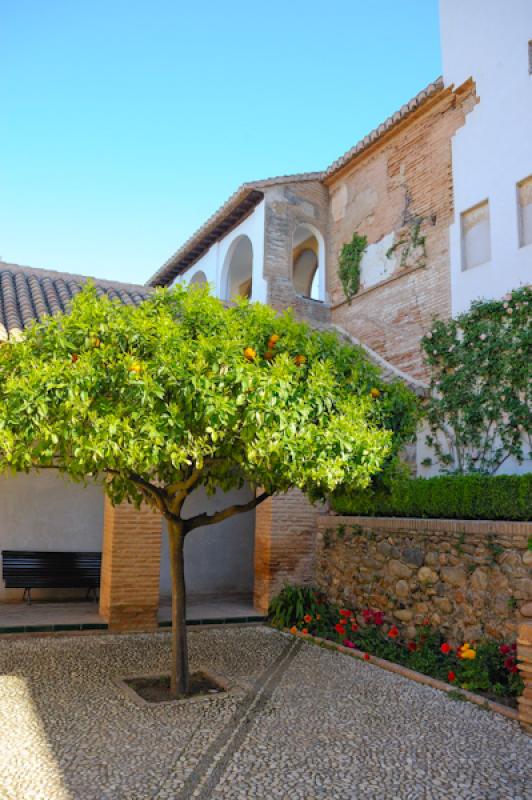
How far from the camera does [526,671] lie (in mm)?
4723

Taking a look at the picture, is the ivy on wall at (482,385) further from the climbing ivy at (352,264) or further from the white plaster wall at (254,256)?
the white plaster wall at (254,256)

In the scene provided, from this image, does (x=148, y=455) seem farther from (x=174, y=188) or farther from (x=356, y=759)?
(x=174, y=188)

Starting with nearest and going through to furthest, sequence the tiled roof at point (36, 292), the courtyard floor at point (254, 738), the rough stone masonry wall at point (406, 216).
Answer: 1. the courtyard floor at point (254, 738)
2. the tiled roof at point (36, 292)
3. the rough stone masonry wall at point (406, 216)

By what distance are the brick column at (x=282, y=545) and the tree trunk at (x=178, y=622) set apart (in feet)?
11.8

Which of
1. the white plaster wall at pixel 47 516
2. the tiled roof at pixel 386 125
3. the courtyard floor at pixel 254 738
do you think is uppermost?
the tiled roof at pixel 386 125

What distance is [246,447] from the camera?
441 cm

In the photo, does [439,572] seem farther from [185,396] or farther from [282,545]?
[185,396]

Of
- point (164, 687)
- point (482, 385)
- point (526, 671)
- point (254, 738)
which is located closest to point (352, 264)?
point (482, 385)

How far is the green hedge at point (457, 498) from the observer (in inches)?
232

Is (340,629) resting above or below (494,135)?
below

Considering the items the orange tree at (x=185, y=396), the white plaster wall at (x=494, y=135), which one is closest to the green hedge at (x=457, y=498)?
the orange tree at (x=185, y=396)

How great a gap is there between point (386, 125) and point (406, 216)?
1.88 metres

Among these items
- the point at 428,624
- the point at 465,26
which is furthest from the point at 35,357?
the point at 465,26

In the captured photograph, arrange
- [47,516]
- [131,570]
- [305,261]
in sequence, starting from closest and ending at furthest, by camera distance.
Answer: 1. [131,570]
2. [47,516]
3. [305,261]
